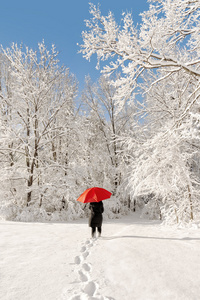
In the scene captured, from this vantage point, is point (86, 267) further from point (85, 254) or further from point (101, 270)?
point (85, 254)

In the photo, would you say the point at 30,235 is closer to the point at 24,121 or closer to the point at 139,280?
the point at 139,280

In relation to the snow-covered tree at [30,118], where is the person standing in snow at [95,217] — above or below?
below

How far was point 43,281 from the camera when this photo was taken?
7.94 feet

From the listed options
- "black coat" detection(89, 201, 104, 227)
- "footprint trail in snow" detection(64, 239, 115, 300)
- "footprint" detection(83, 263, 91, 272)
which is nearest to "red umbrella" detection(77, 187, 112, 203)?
"black coat" detection(89, 201, 104, 227)

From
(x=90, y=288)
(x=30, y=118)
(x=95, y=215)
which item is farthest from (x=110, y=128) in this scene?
(x=90, y=288)

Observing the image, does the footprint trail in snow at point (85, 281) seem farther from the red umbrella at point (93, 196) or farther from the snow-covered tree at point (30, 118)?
the snow-covered tree at point (30, 118)

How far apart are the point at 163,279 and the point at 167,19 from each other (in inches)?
243

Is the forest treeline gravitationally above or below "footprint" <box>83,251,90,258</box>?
above

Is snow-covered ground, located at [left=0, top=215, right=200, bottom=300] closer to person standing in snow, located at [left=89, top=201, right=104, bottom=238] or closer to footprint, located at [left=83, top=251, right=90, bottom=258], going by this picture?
footprint, located at [left=83, top=251, right=90, bottom=258]

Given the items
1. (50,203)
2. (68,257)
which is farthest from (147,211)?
(68,257)

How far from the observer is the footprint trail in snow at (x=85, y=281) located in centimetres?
208

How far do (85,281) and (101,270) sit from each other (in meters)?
0.38

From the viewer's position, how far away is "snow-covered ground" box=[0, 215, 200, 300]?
2.17 metres

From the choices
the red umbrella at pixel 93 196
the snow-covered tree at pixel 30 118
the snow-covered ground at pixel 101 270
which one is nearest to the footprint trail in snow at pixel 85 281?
the snow-covered ground at pixel 101 270
